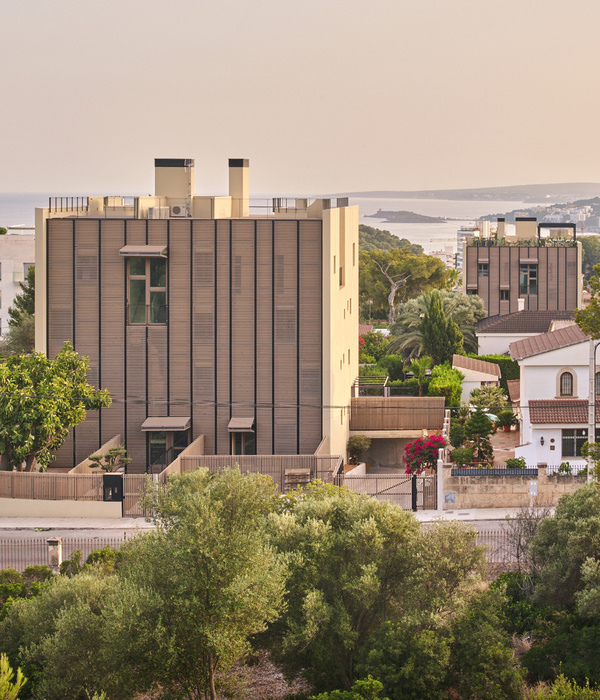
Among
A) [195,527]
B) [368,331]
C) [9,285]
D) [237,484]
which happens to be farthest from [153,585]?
[9,285]

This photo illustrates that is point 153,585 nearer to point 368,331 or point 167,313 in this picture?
point 167,313

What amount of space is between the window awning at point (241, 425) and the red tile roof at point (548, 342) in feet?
42.1

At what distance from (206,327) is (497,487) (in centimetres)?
1325

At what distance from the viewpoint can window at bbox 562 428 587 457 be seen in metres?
41.6

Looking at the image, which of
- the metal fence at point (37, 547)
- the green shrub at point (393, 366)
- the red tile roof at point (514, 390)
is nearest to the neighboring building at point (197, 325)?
the metal fence at point (37, 547)

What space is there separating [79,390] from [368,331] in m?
50.0

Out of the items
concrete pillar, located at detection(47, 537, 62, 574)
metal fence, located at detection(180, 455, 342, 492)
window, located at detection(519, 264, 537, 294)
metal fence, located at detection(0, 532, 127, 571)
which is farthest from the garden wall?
window, located at detection(519, 264, 537, 294)

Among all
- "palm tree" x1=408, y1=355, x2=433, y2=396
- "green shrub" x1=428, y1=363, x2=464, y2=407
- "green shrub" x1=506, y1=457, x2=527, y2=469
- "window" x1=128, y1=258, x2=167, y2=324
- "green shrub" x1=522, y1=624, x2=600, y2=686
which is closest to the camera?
"green shrub" x1=522, y1=624, x2=600, y2=686

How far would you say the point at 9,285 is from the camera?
299 feet

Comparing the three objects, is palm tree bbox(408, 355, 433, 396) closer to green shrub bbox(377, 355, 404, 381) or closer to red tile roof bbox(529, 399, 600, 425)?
green shrub bbox(377, 355, 404, 381)

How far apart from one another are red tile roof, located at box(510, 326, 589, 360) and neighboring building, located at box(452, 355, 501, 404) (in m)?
7.34

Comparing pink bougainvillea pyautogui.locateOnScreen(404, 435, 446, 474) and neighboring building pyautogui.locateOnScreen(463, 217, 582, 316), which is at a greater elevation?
neighboring building pyautogui.locateOnScreen(463, 217, 582, 316)

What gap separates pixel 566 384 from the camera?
147 ft

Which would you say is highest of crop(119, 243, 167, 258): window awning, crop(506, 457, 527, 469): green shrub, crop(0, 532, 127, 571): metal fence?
crop(119, 243, 167, 258): window awning
